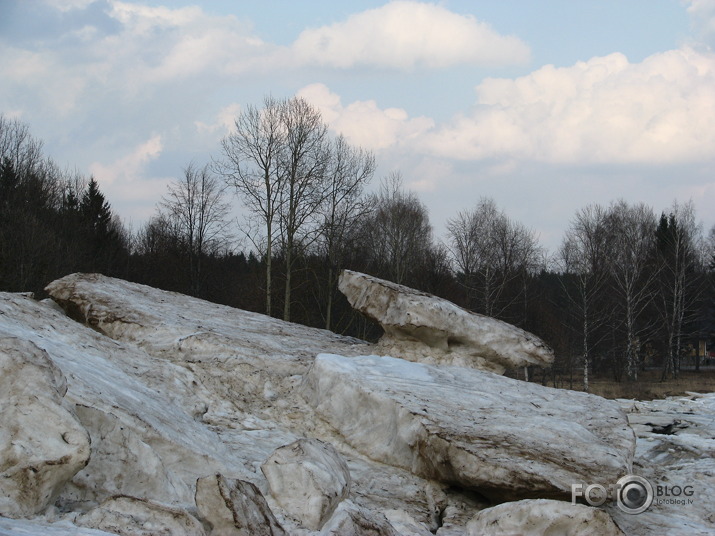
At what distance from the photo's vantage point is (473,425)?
22.6 ft

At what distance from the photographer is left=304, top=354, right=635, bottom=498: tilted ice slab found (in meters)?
6.29

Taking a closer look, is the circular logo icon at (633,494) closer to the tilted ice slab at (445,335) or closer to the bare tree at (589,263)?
the tilted ice slab at (445,335)

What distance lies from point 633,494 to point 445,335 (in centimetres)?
359

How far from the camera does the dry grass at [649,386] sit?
79.3 ft

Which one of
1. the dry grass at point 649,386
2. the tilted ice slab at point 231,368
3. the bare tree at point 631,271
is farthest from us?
the bare tree at point 631,271

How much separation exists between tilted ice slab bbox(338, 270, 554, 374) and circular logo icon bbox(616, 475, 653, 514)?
3.03 m

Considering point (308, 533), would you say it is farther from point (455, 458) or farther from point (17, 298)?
point (17, 298)

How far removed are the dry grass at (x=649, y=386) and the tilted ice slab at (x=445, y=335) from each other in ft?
46.2

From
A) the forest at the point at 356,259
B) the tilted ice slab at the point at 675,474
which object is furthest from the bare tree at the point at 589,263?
the tilted ice slab at the point at 675,474

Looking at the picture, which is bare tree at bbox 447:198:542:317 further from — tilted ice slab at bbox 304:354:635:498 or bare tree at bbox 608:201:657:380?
tilted ice slab at bbox 304:354:635:498

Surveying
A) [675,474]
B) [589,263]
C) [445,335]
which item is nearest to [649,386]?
[589,263]

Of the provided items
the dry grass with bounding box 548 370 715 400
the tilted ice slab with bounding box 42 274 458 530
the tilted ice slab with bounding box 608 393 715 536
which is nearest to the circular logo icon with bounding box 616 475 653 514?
the tilted ice slab with bounding box 608 393 715 536

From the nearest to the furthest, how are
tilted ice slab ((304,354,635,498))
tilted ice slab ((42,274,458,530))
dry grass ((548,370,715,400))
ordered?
tilted ice slab ((304,354,635,498)) → tilted ice slab ((42,274,458,530)) → dry grass ((548,370,715,400))

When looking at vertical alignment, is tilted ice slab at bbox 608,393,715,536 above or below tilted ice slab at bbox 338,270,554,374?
below
